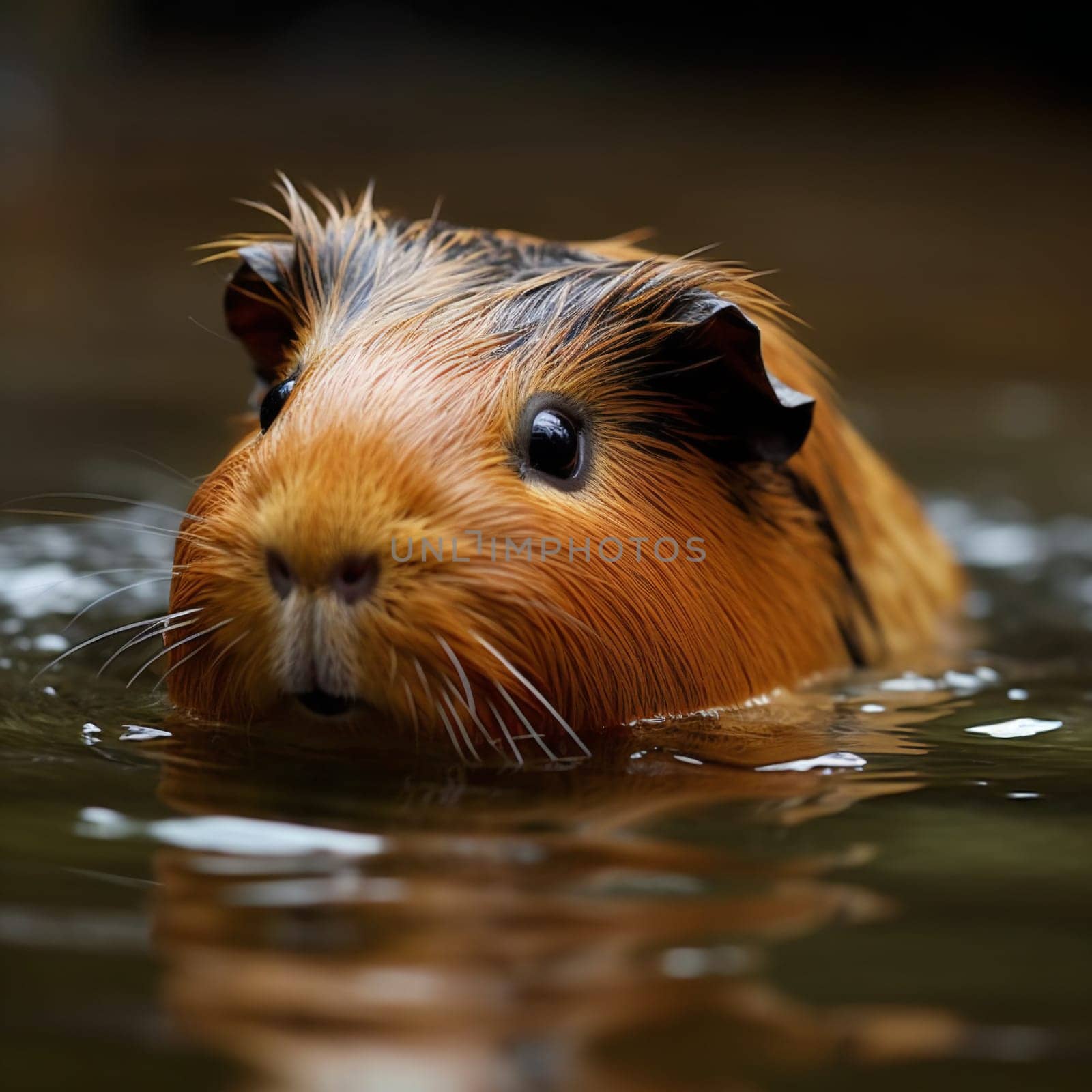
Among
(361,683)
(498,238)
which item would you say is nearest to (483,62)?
(498,238)

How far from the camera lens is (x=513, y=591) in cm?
400

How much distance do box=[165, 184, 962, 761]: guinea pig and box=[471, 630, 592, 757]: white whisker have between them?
0.04 ft

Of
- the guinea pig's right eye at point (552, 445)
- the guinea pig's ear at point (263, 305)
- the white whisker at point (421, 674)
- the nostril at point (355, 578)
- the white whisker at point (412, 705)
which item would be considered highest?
the guinea pig's ear at point (263, 305)

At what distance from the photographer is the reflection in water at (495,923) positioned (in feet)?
8.04

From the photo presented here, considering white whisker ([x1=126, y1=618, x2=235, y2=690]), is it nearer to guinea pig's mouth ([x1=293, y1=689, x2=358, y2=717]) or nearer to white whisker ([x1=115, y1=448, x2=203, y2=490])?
guinea pig's mouth ([x1=293, y1=689, x2=358, y2=717])

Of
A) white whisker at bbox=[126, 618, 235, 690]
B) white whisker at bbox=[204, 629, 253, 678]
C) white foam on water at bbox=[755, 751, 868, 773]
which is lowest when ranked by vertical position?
white foam on water at bbox=[755, 751, 868, 773]

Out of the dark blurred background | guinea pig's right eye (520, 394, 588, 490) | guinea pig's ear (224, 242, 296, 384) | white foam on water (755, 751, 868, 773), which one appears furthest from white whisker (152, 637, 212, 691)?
the dark blurred background

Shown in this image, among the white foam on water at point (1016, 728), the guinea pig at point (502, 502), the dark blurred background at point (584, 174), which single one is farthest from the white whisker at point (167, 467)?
the white foam on water at point (1016, 728)

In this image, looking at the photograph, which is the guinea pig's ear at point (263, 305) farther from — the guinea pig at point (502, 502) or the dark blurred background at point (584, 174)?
the dark blurred background at point (584, 174)

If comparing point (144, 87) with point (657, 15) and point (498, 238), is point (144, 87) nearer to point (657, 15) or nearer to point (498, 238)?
point (657, 15)

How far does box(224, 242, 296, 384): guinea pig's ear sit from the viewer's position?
5.12 m

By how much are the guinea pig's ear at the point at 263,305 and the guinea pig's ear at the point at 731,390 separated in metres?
1.24

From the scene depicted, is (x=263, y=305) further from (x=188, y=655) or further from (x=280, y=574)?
(x=280, y=574)

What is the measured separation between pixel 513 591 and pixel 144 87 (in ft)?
74.2
